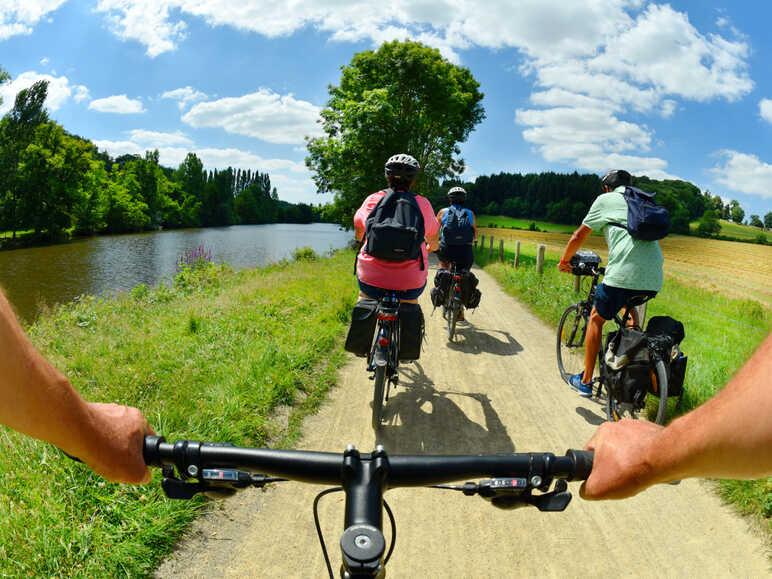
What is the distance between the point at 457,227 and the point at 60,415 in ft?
22.0

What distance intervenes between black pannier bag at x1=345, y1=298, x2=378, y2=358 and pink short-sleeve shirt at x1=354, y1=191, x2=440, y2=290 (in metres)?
0.22

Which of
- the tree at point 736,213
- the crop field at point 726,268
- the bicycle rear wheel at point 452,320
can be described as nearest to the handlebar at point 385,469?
the crop field at point 726,268

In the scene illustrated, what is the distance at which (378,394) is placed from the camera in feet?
13.4

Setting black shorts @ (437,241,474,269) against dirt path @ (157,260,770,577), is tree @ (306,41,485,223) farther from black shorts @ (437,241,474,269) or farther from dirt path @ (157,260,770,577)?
dirt path @ (157,260,770,577)

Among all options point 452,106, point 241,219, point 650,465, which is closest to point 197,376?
point 650,465

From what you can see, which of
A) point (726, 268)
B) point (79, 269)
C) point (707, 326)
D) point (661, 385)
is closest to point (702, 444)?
point (661, 385)

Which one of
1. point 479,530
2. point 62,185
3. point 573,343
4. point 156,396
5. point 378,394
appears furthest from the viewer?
point 62,185

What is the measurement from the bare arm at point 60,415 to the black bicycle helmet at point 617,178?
4614mm

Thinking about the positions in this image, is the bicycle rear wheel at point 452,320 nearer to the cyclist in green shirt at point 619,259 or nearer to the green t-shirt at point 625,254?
the cyclist in green shirt at point 619,259

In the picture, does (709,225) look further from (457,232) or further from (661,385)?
(661,385)

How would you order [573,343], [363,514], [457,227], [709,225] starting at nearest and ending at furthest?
[363,514], [573,343], [457,227], [709,225]

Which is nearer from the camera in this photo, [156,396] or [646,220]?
[646,220]

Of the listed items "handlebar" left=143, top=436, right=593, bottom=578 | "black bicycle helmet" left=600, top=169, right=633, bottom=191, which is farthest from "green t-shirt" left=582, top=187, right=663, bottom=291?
"handlebar" left=143, top=436, right=593, bottom=578

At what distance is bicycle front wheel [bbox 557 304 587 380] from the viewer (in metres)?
5.73
